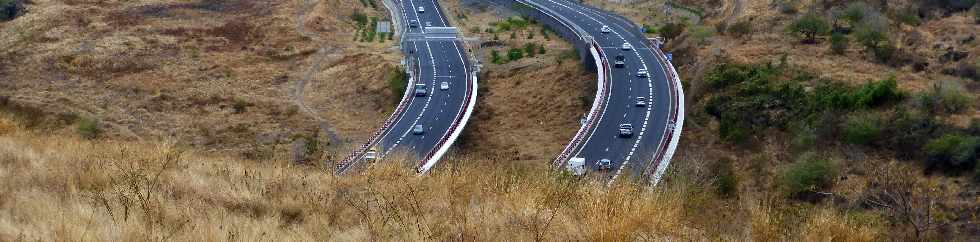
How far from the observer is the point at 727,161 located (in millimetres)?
36562

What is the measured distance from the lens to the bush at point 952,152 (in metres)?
28.8

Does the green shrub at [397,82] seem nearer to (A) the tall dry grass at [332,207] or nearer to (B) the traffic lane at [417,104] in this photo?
(B) the traffic lane at [417,104]

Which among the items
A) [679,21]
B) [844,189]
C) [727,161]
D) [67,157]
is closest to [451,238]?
[67,157]

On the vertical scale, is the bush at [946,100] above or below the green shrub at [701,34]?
above

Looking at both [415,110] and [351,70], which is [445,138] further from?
[351,70]

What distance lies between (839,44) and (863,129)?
50.1ft

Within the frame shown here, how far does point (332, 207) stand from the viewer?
9.07 meters

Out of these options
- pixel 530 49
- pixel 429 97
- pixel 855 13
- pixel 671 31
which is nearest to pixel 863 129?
pixel 855 13

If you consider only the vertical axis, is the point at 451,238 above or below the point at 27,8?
above

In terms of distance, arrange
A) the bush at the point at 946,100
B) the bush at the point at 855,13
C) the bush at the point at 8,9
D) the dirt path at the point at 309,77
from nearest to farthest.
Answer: the bush at the point at 946,100, the dirt path at the point at 309,77, the bush at the point at 855,13, the bush at the point at 8,9

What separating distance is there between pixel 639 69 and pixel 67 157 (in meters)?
44.8

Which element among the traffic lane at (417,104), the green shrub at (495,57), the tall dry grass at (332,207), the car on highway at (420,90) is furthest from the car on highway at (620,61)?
the tall dry grass at (332,207)

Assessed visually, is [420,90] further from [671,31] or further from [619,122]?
[671,31]

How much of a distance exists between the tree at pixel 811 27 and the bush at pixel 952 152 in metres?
20.3
